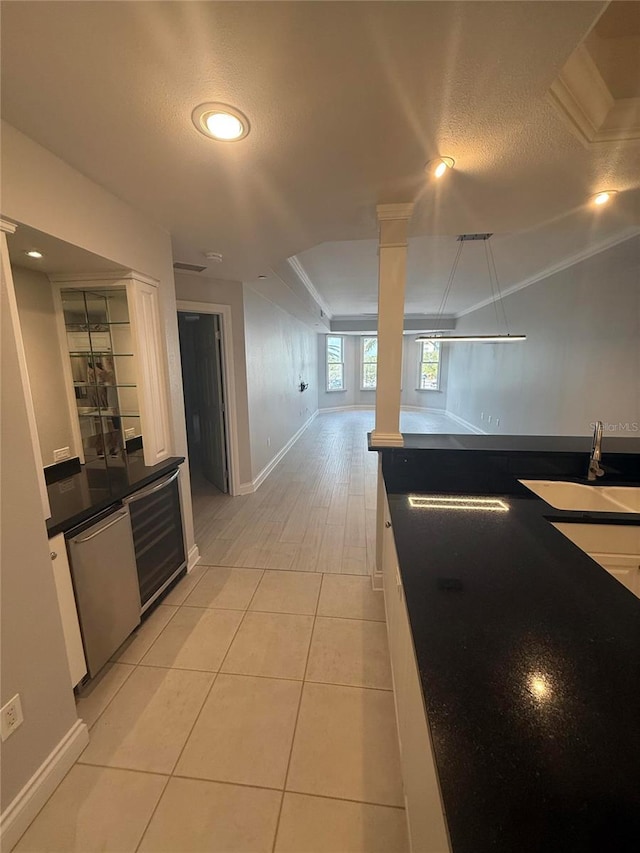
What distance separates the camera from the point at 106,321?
235 cm

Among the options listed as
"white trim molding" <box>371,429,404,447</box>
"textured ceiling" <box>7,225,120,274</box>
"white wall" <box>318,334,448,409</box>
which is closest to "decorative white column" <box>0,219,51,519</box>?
"textured ceiling" <box>7,225,120,274</box>

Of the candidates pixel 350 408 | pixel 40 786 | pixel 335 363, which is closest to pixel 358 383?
pixel 350 408

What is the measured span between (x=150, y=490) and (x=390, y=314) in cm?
189

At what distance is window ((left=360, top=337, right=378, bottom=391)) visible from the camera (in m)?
10.2

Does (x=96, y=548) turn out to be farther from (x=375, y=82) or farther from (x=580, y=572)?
(x=375, y=82)

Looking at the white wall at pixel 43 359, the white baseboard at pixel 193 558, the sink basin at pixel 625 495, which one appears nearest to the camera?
the sink basin at pixel 625 495

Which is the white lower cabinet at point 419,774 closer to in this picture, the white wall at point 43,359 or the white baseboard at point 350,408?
the white wall at point 43,359

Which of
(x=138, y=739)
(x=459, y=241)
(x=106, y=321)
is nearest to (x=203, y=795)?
(x=138, y=739)

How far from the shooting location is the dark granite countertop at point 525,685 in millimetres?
508

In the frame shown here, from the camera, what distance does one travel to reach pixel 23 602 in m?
1.21

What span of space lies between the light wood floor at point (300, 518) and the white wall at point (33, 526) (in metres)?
1.49

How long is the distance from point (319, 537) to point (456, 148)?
292cm

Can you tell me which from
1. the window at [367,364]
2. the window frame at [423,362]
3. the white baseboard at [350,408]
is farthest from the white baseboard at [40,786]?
the window frame at [423,362]

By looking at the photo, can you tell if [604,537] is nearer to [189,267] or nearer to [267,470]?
[189,267]
